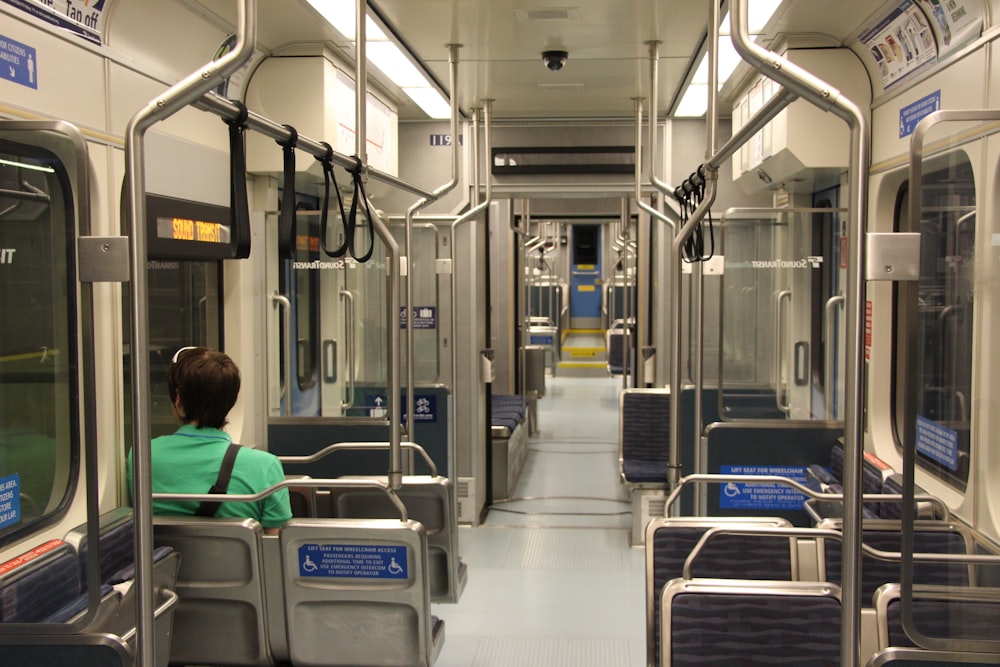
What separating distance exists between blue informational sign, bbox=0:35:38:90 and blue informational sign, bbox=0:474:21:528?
1262mm

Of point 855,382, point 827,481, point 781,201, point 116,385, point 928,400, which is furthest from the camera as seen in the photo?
point 781,201

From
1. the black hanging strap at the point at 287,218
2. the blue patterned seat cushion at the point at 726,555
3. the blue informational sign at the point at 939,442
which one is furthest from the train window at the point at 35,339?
the blue informational sign at the point at 939,442

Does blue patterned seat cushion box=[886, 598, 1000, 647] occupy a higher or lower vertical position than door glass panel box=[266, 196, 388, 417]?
lower

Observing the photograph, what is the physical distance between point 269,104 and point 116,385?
Answer: 82.7 inches

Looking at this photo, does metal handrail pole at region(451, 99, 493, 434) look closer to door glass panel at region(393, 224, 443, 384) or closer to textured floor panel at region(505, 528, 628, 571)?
door glass panel at region(393, 224, 443, 384)

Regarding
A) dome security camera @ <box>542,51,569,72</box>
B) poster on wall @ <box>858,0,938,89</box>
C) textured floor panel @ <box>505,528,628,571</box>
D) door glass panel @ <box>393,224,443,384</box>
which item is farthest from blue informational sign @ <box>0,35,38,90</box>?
textured floor panel @ <box>505,528,628,571</box>

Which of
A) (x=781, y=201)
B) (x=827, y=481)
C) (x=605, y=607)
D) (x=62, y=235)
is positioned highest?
(x=781, y=201)

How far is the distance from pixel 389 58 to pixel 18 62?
2.51 m

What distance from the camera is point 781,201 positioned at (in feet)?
19.3

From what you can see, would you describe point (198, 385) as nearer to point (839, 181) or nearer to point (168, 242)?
point (168, 242)

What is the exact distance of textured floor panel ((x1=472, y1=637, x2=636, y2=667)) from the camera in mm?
3977

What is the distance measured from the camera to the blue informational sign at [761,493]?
4910mm

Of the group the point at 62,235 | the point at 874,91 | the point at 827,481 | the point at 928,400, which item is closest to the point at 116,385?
the point at 62,235

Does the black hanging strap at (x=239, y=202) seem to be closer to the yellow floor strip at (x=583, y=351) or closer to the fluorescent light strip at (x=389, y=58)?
the fluorescent light strip at (x=389, y=58)
